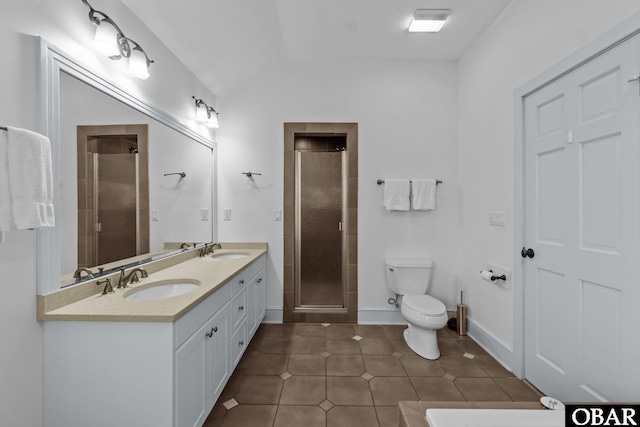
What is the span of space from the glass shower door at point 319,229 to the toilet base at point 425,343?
34.6 inches

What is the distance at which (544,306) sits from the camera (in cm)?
183

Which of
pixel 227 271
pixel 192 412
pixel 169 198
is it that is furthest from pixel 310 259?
pixel 192 412

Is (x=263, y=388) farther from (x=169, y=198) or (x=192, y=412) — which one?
(x=169, y=198)

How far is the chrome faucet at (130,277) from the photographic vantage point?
60.9 inches

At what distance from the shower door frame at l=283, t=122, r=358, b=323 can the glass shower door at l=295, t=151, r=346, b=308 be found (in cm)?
14

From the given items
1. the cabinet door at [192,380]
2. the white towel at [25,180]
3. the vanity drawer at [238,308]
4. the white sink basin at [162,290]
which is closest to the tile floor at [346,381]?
the cabinet door at [192,380]

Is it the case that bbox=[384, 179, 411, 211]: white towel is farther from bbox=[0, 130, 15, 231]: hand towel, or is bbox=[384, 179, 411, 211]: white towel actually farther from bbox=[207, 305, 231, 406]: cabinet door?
bbox=[0, 130, 15, 231]: hand towel

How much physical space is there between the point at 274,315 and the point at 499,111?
2807 millimetres

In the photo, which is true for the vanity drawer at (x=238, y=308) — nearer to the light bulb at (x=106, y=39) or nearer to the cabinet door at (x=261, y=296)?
the cabinet door at (x=261, y=296)

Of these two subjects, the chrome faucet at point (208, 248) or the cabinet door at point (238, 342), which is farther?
the chrome faucet at point (208, 248)

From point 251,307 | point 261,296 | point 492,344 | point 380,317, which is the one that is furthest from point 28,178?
point 492,344

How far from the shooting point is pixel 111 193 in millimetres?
1593

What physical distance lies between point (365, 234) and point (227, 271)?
152 centimetres

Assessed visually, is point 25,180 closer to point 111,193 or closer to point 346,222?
point 111,193
